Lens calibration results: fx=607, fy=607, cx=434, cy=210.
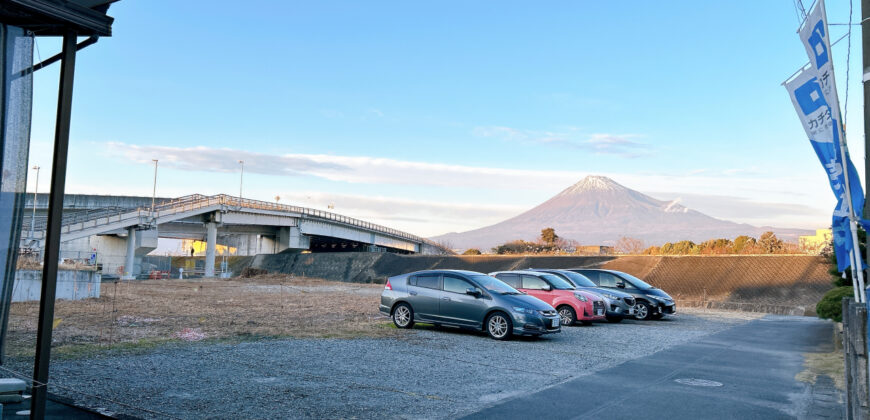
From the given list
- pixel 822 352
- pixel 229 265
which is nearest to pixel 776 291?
pixel 822 352

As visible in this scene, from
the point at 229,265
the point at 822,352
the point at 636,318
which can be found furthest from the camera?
the point at 229,265

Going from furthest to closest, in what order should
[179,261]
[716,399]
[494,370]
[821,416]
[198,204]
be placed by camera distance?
[179,261], [198,204], [494,370], [716,399], [821,416]

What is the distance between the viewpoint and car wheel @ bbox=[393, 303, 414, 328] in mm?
14430

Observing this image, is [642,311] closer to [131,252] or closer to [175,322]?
[175,322]

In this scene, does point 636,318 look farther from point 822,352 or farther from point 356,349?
point 356,349

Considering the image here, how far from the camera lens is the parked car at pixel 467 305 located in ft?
42.8

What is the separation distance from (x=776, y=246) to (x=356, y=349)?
34.4 m

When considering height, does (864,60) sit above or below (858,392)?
above

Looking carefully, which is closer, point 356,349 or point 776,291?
point 356,349

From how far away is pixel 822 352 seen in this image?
501 inches

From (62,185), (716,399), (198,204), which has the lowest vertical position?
(716,399)

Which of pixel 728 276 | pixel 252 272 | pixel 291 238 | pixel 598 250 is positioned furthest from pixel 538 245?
pixel 728 276

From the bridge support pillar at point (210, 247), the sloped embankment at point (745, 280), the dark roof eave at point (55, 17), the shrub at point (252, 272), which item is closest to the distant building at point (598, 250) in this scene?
the sloped embankment at point (745, 280)

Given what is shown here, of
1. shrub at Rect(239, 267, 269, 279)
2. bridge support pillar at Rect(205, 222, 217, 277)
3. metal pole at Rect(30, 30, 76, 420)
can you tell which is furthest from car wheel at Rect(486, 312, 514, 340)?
bridge support pillar at Rect(205, 222, 217, 277)
